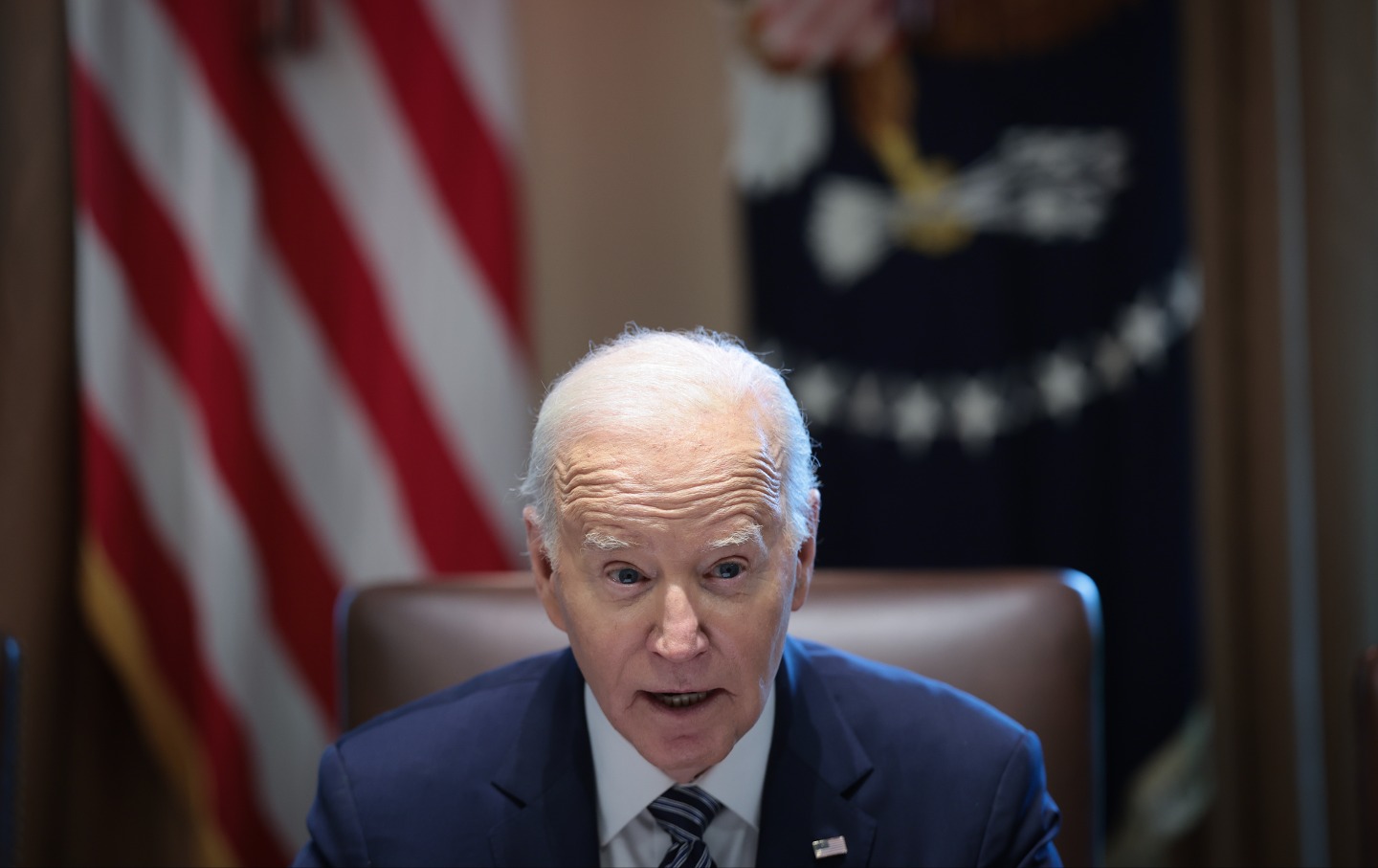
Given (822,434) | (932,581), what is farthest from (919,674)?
(822,434)

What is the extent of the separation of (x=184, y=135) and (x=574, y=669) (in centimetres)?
172

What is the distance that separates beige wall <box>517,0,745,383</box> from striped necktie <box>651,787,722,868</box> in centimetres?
171

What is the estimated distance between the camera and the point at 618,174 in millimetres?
3107

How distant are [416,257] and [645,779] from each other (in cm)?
168

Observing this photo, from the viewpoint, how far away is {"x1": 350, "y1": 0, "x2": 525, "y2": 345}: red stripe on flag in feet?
9.36

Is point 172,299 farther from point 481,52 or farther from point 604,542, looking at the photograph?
point 604,542

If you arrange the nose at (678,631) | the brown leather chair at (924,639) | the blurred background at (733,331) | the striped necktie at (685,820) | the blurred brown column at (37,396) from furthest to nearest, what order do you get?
the blurred background at (733,331) → the blurred brown column at (37,396) → the brown leather chair at (924,639) → the striped necktie at (685,820) → the nose at (678,631)

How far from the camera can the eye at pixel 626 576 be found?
53.6 inches

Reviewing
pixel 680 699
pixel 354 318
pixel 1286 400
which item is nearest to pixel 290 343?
pixel 354 318

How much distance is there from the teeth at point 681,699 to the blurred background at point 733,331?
1529 millimetres

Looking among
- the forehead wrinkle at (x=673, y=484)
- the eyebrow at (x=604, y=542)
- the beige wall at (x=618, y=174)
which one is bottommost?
the eyebrow at (x=604, y=542)

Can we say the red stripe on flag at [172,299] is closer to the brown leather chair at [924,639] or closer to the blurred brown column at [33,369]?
the blurred brown column at [33,369]

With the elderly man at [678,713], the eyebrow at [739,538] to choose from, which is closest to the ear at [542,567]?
the elderly man at [678,713]

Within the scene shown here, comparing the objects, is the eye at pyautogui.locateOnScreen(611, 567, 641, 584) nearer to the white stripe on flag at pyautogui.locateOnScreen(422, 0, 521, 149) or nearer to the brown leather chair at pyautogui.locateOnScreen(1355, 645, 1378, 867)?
the brown leather chair at pyautogui.locateOnScreen(1355, 645, 1378, 867)
